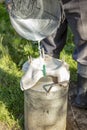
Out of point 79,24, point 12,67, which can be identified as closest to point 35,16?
point 79,24

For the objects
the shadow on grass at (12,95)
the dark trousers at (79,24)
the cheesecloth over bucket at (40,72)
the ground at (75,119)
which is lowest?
the ground at (75,119)

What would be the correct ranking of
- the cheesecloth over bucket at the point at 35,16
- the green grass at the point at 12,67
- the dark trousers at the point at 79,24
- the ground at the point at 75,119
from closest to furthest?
the cheesecloth over bucket at the point at 35,16 → the dark trousers at the point at 79,24 → the ground at the point at 75,119 → the green grass at the point at 12,67

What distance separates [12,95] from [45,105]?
944 millimetres

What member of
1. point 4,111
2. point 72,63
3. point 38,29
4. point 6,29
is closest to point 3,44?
point 6,29

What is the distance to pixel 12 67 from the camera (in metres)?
4.81

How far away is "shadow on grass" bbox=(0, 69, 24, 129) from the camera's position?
4.08m

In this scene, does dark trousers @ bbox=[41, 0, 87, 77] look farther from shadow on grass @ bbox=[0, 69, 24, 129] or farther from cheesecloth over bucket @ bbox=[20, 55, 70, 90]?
shadow on grass @ bbox=[0, 69, 24, 129]

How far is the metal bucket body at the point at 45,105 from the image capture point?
3.35m

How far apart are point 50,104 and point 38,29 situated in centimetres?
74

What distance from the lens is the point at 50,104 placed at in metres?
3.42

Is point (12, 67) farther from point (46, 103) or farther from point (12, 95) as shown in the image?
point (46, 103)

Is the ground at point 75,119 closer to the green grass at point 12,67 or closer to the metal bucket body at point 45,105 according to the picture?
the green grass at point 12,67

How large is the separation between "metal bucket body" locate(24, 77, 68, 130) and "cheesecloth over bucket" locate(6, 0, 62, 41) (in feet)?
1.66

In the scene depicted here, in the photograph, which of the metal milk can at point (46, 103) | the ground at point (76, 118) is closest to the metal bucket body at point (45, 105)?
the metal milk can at point (46, 103)
